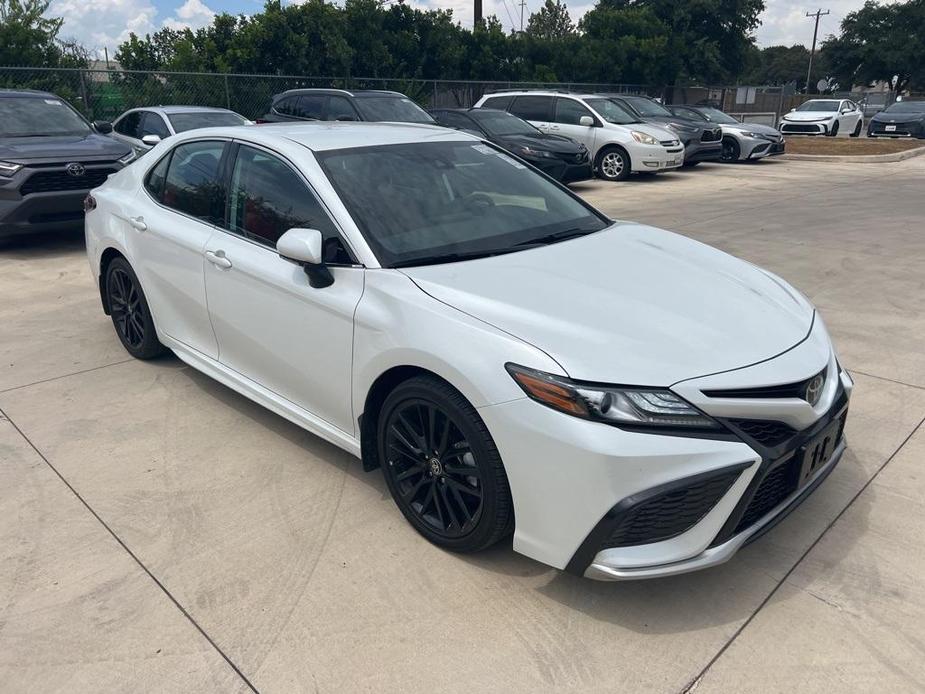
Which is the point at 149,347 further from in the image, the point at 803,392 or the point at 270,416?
the point at 803,392

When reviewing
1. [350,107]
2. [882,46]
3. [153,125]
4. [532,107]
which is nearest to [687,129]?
[532,107]

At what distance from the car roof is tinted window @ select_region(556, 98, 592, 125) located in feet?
37.4

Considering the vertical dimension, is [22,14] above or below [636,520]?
above

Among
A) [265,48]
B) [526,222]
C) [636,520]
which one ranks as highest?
[265,48]

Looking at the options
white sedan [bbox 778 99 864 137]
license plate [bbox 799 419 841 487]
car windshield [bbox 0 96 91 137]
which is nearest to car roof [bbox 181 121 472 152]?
license plate [bbox 799 419 841 487]

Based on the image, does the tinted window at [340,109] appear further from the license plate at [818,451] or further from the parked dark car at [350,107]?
the license plate at [818,451]

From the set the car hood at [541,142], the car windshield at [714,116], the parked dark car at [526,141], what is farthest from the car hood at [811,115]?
the car hood at [541,142]

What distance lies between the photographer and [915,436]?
3885 millimetres

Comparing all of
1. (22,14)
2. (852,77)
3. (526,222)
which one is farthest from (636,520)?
(852,77)

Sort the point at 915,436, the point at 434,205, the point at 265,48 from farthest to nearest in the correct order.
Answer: the point at 265,48
the point at 915,436
the point at 434,205

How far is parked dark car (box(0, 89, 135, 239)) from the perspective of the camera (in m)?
7.72

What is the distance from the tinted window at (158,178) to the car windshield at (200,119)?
6518 millimetres

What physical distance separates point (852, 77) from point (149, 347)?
69.7 metres

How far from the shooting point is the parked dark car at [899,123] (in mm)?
24734
